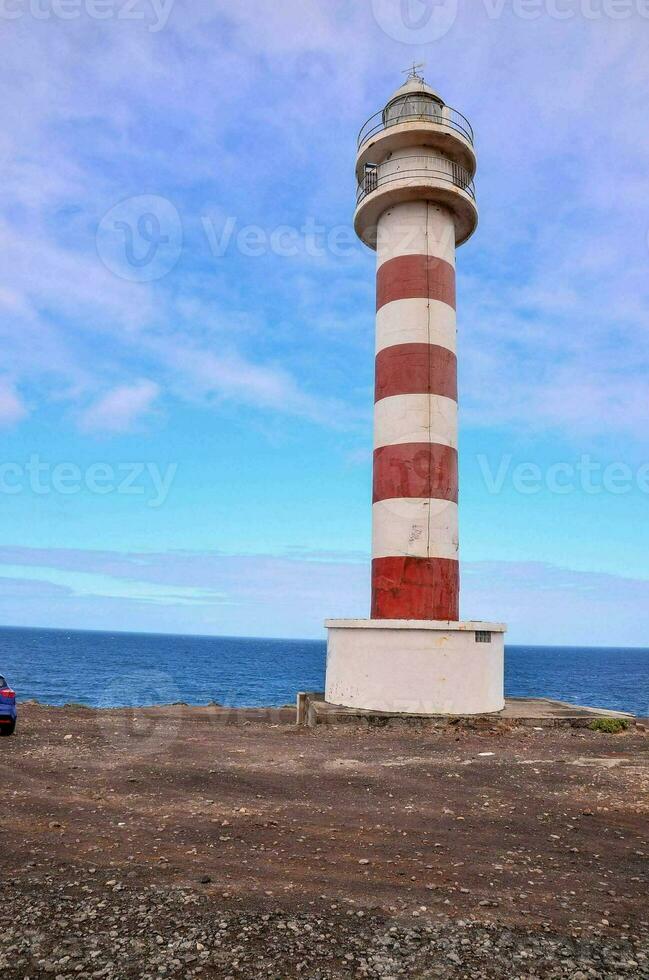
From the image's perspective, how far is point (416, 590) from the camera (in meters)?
18.2

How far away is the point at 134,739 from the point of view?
1532cm

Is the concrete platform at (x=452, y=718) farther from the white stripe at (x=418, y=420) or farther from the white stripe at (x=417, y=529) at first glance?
the white stripe at (x=418, y=420)

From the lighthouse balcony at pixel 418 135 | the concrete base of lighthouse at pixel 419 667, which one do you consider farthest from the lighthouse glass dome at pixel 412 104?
the concrete base of lighthouse at pixel 419 667

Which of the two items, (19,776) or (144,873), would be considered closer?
(144,873)

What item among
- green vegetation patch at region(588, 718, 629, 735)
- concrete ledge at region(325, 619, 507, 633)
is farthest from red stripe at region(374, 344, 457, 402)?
green vegetation patch at region(588, 718, 629, 735)

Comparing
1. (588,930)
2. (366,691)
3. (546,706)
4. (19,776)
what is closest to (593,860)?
(588,930)

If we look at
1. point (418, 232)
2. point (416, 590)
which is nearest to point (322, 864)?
point (416, 590)

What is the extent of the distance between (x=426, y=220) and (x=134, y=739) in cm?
1668

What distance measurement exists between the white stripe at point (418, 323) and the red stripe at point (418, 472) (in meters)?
3.21

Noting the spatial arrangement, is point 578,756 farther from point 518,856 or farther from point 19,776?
point 19,776

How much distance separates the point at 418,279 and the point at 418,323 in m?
1.39

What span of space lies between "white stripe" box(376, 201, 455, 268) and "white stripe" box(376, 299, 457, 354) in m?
1.66

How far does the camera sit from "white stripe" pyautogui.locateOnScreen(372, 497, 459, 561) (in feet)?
60.7

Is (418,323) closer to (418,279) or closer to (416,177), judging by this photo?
(418,279)
